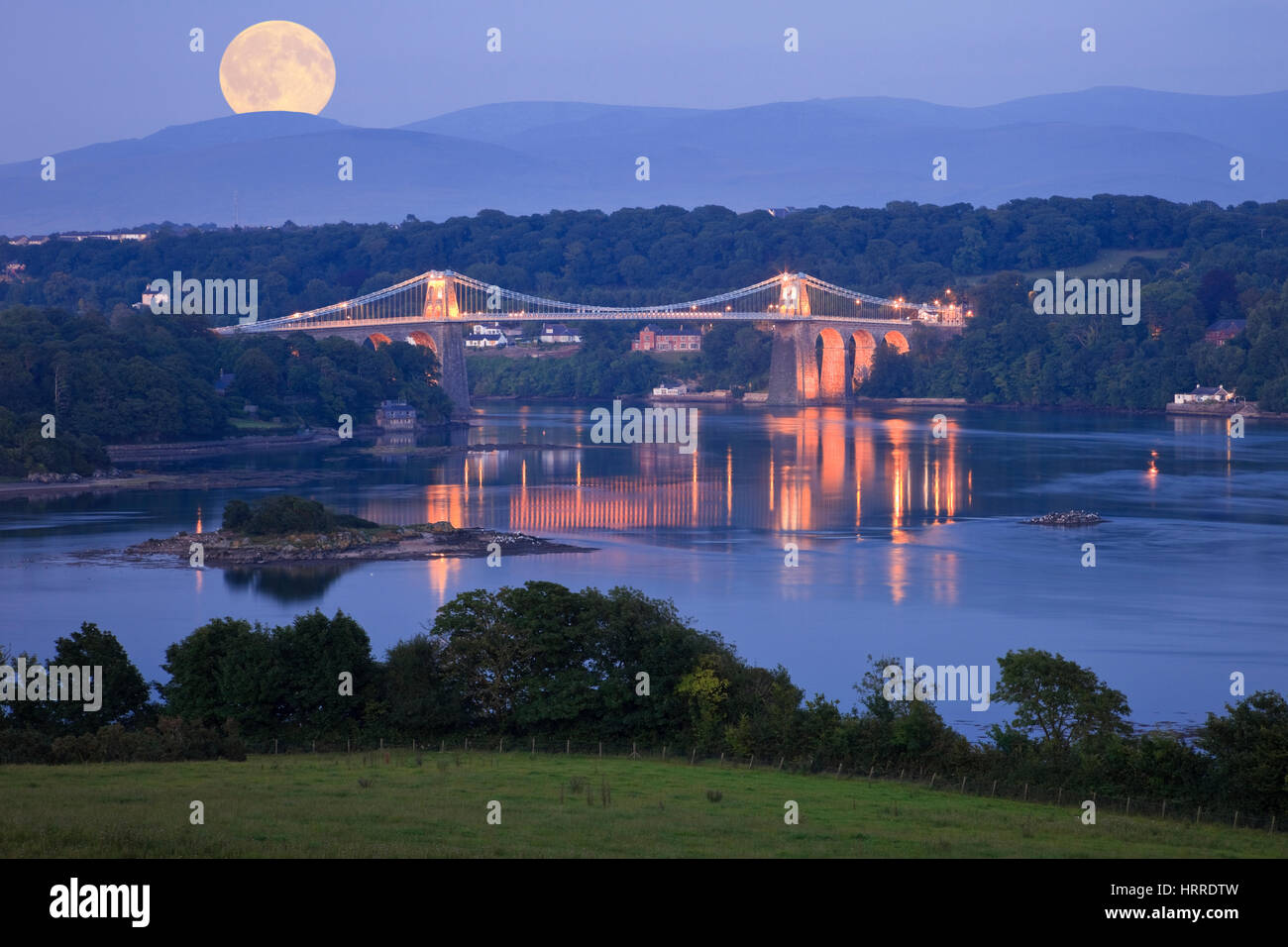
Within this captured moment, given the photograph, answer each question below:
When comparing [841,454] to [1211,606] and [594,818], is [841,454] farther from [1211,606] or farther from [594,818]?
[594,818]

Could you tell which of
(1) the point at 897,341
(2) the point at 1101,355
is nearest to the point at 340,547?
(2) the point at 1101,355

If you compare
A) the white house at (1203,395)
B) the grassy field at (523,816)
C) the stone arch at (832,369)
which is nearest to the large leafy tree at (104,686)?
the grassy field at (523,816)

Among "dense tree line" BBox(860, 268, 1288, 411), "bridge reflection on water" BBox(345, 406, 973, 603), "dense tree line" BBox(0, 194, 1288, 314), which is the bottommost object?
"bridge reflection on water" BBox(345, 406, 973, 603)

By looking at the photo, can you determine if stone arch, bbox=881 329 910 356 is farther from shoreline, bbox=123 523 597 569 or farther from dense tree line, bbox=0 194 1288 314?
shoreline, bbox=123 523 597 569

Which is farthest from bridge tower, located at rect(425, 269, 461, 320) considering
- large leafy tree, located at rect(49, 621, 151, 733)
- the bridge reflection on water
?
large leafy tree, located at rect(49, 621, 151, 733)

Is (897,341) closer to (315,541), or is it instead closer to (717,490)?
(717,490)

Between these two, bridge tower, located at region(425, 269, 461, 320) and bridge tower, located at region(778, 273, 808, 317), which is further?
bridge tower, located at region(778, 273, 808, 317)

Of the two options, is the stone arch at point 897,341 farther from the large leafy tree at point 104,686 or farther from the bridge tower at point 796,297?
the large leafy tree at point 104,686
